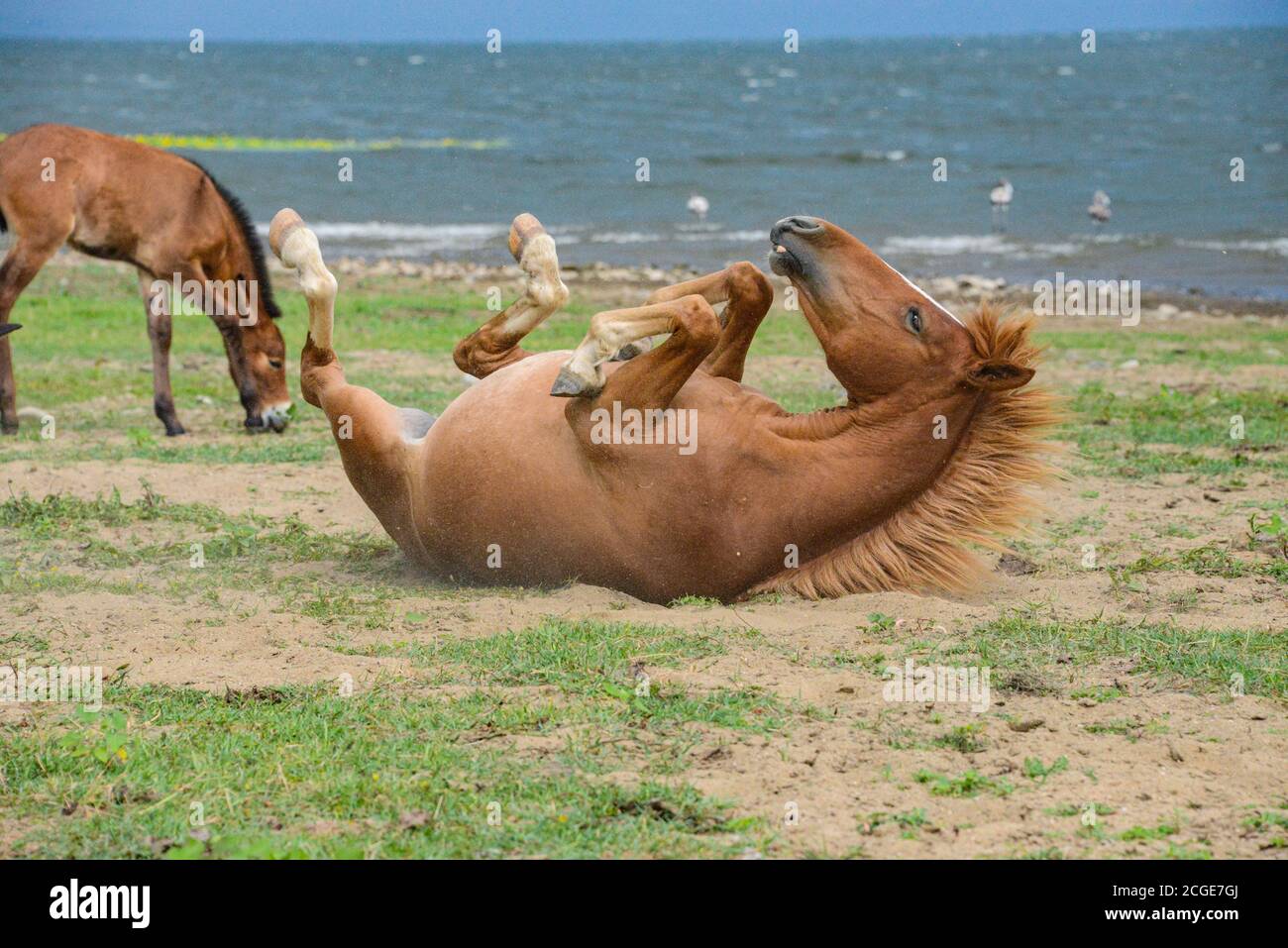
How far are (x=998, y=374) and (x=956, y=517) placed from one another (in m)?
0.56

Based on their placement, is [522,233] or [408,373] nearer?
[522,233]

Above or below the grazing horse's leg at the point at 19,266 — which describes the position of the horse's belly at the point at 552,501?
below

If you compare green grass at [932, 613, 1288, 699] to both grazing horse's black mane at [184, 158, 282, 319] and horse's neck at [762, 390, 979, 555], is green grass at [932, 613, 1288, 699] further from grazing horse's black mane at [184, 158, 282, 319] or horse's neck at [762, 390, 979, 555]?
grazing horse's black mane at [184, 158, 282, 319]

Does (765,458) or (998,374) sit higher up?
(998,374)

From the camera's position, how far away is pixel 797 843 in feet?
9.82

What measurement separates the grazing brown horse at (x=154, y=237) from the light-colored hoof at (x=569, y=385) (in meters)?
4.84

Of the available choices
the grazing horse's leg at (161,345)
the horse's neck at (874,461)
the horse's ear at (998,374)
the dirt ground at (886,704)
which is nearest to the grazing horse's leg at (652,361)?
the horse's neck at (874,461)

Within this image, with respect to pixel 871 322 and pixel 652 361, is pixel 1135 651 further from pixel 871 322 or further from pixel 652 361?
pixel 652 361

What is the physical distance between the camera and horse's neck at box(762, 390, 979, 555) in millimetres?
4738

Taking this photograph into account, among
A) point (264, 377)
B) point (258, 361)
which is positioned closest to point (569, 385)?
point (264, 377)

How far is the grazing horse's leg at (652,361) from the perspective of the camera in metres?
4.65

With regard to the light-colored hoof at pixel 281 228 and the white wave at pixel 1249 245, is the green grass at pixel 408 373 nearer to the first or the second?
the light-colored hoof at pixel 281 228

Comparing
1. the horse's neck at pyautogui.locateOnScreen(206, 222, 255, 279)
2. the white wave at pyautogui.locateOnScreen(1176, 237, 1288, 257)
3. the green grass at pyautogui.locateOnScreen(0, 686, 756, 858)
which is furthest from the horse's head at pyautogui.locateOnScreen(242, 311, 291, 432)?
the white wave at pyautogui.locateOnScreen(1176, 237, 1288, 257)

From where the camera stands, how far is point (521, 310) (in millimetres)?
5641
